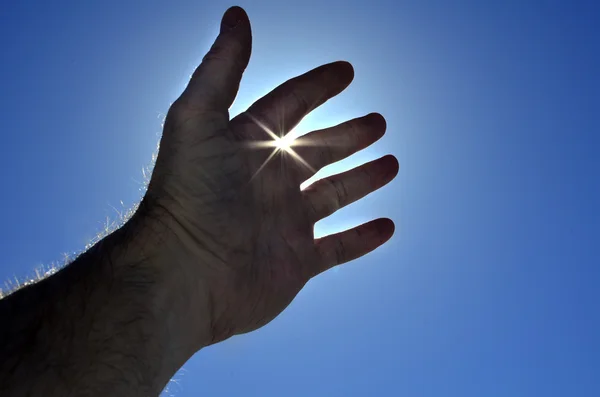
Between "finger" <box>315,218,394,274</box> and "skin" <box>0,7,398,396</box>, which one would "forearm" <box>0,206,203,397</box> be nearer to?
"skin" <box>0,7,398,396</box>

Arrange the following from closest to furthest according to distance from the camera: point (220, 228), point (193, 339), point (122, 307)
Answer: point (122, 307) < point (193, 339) < point (220, 228)

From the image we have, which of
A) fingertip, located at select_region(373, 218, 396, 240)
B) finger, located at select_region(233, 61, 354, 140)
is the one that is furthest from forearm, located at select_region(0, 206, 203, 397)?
fingertip, located at select_region(373, 218, 396, 240)

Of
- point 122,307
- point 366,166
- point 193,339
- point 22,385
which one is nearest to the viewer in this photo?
point 22,385

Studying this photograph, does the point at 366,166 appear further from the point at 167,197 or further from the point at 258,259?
the point at 167,197

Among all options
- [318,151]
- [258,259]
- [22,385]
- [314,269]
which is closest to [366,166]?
[318,151]

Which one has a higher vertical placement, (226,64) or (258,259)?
(226,64)

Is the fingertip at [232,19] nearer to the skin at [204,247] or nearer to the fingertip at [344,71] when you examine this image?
the skin at [204,247]

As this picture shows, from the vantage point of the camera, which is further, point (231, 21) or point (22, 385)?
point (231, 21)

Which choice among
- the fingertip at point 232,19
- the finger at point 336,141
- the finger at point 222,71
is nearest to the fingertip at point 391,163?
the finger at point 336,141

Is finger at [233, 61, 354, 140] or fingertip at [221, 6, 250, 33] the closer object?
fingertip at [221, 6, 250, 33]
